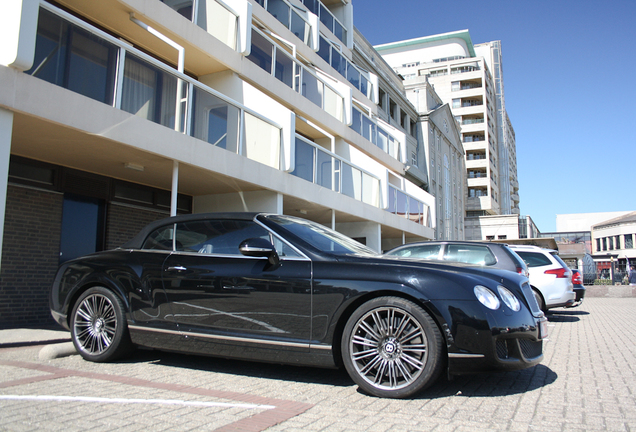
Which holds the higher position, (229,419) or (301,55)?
(301,55)

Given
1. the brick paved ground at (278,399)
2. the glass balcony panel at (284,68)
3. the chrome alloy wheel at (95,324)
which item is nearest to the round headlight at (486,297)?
the brick paved ground at (278,399)

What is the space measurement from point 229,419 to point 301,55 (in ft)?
58.1

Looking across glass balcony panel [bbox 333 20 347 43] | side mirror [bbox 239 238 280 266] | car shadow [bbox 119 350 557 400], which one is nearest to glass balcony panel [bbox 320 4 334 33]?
glass balcony panel [bbox 333 20 347 43]

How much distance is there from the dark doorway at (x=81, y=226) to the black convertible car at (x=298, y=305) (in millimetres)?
5014

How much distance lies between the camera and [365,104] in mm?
24578

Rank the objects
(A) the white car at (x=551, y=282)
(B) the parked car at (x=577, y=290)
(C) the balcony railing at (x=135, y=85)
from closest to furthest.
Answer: (C) the balcony railing at (x=135, y=85)
(A) the white car at (x=551, y=282)
(B) the parked car at (x=577, y=290)

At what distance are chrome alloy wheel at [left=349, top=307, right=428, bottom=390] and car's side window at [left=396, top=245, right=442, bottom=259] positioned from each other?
14.9 ft

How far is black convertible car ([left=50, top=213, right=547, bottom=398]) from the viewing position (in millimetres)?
3598

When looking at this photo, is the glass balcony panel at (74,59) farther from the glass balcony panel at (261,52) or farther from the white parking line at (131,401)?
the glass balcony panel at (261,52)

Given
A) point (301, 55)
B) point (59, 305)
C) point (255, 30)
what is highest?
point (301, 55)

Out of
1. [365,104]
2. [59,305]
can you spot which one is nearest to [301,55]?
[365,104]

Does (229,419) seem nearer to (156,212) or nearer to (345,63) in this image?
(156,212)

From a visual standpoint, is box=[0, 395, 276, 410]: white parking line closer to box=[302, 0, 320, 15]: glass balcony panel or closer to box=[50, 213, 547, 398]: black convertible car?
box=[50, 213, 547, 398]: black convertible car

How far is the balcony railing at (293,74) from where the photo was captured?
14.6m
